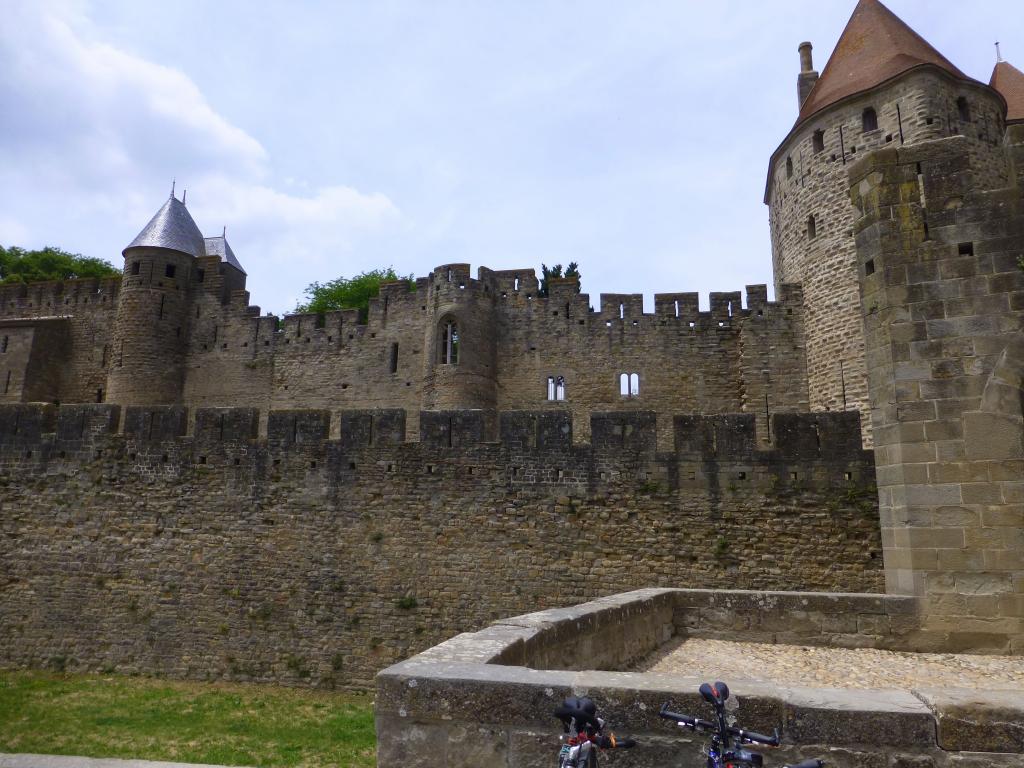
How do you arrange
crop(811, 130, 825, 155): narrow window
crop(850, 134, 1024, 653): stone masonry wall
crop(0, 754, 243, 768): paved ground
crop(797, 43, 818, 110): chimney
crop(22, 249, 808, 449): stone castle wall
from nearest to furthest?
crop(0, 754, 243, 768): paved ground → crop(850, 134, 1024, 653): stone masonry wall → crop(811, 130, 825, 155): narrow window → crop(22, 249, 808, 449): stone castle wall → crop(797, 43, 818, 110): chimney

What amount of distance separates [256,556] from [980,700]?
35.5 feet

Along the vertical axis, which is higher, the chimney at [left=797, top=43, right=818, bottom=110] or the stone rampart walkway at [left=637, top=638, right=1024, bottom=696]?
the chimney at [left=797, top=43, right=818, bottom=110]

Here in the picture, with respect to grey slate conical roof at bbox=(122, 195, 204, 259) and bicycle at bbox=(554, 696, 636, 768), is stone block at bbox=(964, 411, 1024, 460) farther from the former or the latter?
grey slate conical roof at bbox=(122, 195, 204, 259)

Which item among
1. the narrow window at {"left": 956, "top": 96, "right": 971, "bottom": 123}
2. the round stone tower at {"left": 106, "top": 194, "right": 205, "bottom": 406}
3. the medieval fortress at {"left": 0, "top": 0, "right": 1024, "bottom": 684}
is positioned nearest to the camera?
the medieval fortress at {"left": 0, "top": 0, "right": 1024, "bottom": 684}

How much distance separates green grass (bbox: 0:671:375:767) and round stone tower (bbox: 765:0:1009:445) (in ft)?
45.8

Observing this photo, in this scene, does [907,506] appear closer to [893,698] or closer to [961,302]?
[961,302]

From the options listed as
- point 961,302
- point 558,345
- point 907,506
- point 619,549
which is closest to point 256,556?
point 619,549

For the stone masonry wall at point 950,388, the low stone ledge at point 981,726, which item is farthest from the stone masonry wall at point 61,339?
the low stone ledge at point 981,726

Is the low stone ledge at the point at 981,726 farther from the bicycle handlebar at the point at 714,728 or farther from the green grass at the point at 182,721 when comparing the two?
the green grass at the point at 182,721

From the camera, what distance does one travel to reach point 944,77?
62.6 ft

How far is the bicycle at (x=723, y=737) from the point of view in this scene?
285 centimetres

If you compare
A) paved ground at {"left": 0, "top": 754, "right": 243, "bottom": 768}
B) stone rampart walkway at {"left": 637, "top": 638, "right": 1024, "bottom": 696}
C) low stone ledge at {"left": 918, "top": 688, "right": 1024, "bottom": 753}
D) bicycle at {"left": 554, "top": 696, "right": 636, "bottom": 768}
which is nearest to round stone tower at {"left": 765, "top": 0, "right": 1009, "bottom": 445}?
Answer: stone rampart walkway at {"left": 637, "top": 638, "right": 1024, "bottom": 696}

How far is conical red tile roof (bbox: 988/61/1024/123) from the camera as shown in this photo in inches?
859

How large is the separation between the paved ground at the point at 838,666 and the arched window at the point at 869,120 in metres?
17.2
